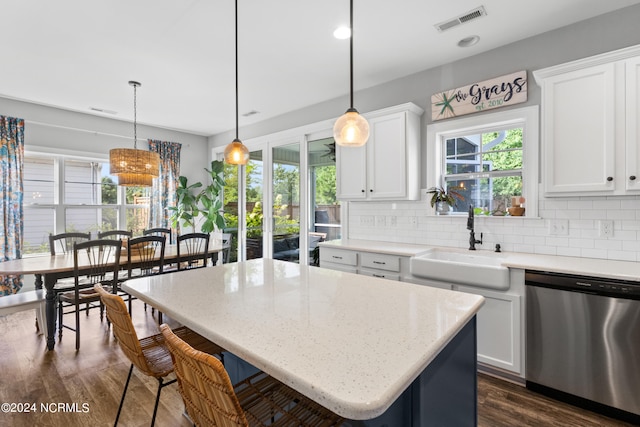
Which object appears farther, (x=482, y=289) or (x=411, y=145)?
(x=411, y=145)

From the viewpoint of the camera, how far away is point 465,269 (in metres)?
2.46

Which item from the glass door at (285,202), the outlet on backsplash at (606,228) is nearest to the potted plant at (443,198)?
the outlet on backsplash at (606,228)

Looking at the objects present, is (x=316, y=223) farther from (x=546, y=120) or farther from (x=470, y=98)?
(x=546, y=120)

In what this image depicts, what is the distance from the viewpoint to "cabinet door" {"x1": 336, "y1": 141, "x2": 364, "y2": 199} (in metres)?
3.54

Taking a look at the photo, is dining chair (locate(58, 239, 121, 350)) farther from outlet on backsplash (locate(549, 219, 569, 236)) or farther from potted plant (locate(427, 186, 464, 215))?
outlet on backsplash (locate(549, 219, 569, 236))

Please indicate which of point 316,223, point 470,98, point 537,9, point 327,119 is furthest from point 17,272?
point 537,9

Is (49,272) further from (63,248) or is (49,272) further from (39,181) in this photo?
(39,181)

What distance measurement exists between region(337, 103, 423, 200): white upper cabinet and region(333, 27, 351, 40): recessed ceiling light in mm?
876

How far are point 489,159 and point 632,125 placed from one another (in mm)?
1093

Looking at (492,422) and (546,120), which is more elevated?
(546,120)

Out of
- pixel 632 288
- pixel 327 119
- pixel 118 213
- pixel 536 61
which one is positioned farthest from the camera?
pixel 118 213

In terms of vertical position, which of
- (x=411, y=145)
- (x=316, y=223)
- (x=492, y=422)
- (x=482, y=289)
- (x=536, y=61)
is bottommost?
(x=492, y=422)

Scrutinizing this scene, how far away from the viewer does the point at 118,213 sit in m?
5.25

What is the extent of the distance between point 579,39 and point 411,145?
4.91 feet
